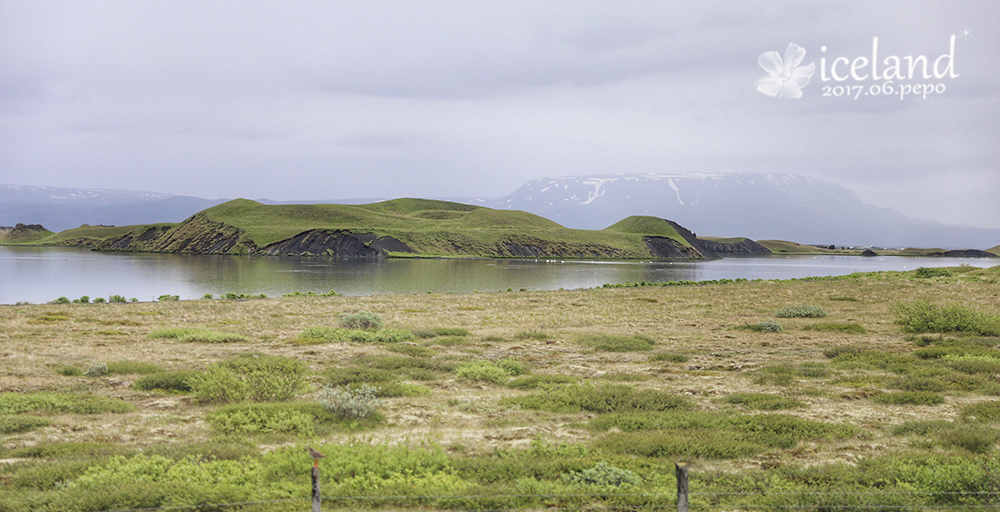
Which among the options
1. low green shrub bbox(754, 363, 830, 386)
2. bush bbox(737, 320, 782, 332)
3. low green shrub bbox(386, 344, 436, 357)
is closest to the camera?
low green shrub bbox(754, 363, 830, 386)

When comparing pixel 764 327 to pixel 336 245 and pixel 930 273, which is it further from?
pixel 336 245

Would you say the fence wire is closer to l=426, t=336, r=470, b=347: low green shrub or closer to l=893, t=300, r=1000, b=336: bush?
l=426, t=336, r=470, b=347: low green shrub

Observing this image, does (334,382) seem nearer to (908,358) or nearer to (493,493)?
(493,493)

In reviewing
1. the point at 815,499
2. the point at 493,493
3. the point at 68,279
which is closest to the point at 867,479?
the point at 815,499

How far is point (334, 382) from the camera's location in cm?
1482

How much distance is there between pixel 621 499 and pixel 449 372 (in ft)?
32.8

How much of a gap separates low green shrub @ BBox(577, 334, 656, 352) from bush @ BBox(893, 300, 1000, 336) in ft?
43.3

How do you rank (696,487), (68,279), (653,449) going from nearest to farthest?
1. (696,487)
2. (653,449)
3. (68,279)

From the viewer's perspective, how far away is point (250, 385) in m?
13.3

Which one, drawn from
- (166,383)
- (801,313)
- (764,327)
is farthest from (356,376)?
(801,313)

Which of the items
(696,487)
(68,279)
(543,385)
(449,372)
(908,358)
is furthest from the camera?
(68,279)

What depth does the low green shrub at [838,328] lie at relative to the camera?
26.1m

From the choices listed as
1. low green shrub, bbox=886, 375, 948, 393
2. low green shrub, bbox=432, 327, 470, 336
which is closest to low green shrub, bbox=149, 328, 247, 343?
low green shrub, bbox=432, 327, 470, 336

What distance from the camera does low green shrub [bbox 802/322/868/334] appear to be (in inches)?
1027
